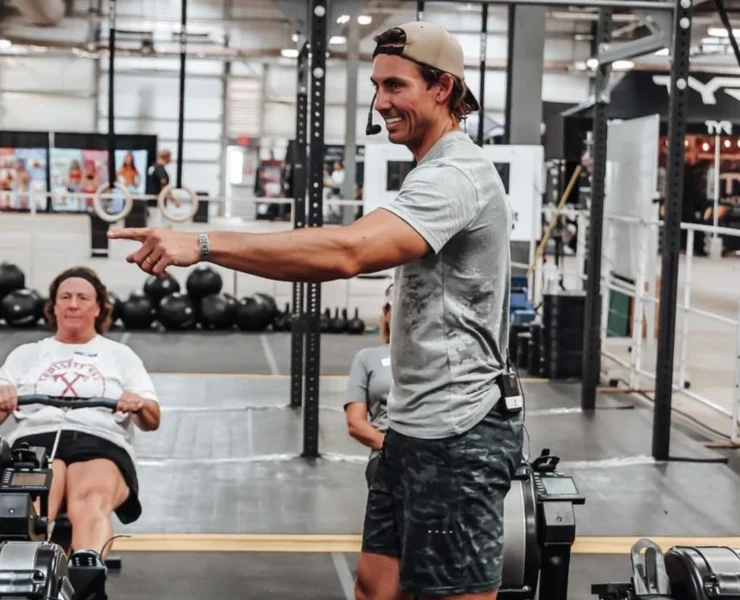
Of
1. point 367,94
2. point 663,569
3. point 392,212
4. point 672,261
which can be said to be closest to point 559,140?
point 672,261

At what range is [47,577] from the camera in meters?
2.09

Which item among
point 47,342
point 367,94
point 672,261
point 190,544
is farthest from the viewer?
point 367,94

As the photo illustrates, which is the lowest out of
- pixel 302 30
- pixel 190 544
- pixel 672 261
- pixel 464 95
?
pixel 190 544

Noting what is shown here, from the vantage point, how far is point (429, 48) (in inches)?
69.3

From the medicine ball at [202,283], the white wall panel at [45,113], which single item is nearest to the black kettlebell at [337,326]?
the medicine ball at [202,283]

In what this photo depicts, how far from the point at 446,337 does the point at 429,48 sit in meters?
0.46

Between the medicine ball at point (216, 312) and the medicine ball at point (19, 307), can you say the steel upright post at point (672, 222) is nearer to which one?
the medicine ball at point (216, 312)

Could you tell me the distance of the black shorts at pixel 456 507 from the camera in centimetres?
183

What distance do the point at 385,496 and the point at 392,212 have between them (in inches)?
22.9

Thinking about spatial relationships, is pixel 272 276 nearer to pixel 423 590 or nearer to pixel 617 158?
pixel 423 590

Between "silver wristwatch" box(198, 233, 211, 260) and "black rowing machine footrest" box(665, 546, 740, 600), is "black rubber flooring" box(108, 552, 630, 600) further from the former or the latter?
"silver wristwatch" box(198, 233, 211, 260)

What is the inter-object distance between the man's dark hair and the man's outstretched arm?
0.27m

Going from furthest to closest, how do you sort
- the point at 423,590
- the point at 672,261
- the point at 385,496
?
the point at 672,261 < the point at 385,496 < the point at 423,590

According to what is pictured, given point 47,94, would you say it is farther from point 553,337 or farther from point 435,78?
point 435,78
